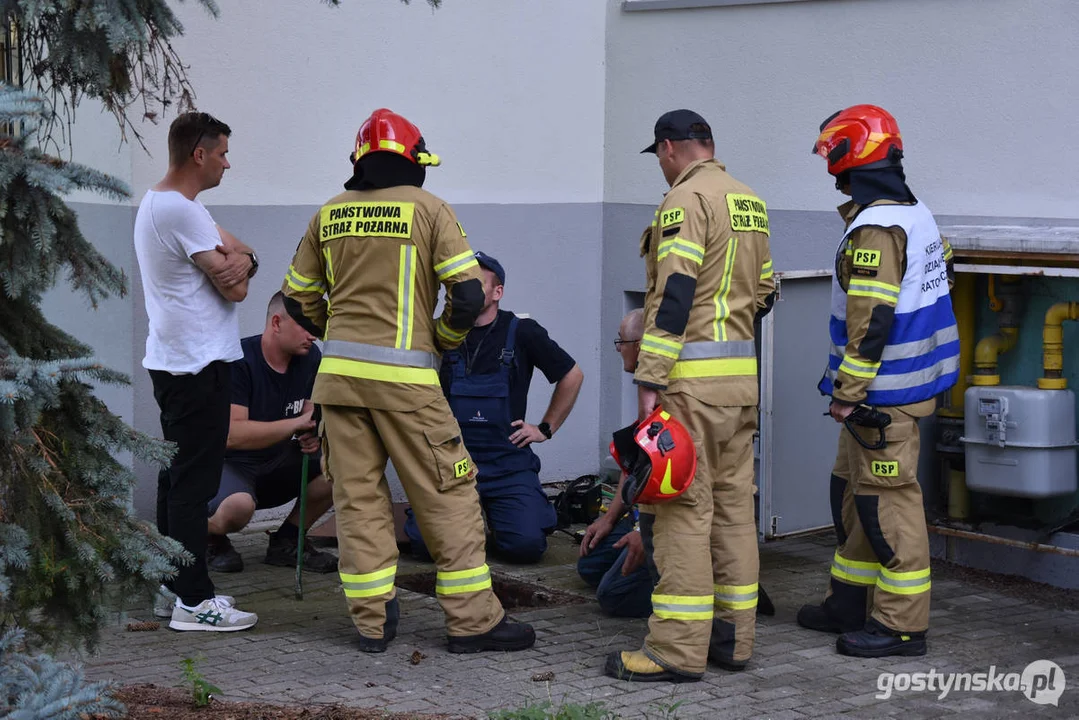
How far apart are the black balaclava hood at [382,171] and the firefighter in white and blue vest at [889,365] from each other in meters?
1.63

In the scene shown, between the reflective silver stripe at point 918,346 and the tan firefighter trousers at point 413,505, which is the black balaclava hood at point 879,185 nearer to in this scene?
the reflective silver stripe at point 918,346

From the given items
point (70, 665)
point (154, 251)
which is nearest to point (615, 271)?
point (154, 251)

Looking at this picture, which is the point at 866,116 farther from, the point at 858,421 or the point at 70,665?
the point at 70,665

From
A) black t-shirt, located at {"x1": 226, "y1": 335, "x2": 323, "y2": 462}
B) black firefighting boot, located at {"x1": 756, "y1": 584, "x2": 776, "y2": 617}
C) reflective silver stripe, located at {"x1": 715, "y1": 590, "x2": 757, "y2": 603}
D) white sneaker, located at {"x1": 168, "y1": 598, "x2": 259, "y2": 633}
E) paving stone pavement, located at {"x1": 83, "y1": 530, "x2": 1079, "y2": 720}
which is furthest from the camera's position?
black t-shirt, located at {"x1": 226, "y1": 335, "x2": 323, "y2": 462}

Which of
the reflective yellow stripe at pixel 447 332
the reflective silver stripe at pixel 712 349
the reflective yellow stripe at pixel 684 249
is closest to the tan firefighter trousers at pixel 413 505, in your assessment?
the reflective yellow stripe at pixel 447 332

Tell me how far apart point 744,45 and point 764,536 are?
306 centimetres

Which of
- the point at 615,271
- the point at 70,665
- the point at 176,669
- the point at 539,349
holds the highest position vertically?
the point at 615,271

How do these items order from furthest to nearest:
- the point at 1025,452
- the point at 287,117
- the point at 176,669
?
the point at 287,117
the point at 1025,452
the point at 176,669

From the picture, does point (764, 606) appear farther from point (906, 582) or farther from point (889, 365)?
point (889, 365)

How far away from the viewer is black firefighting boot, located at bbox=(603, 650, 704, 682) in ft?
16.2

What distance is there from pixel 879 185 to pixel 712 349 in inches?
37.3

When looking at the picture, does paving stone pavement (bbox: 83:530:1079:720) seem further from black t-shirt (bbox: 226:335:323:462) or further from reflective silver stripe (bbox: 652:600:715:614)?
black t-shirt (bbox: 226:335:323:462)

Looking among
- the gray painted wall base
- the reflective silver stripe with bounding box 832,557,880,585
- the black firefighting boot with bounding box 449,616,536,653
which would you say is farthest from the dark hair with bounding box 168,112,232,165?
the gray painted wall base

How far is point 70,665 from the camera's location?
3639 mm
